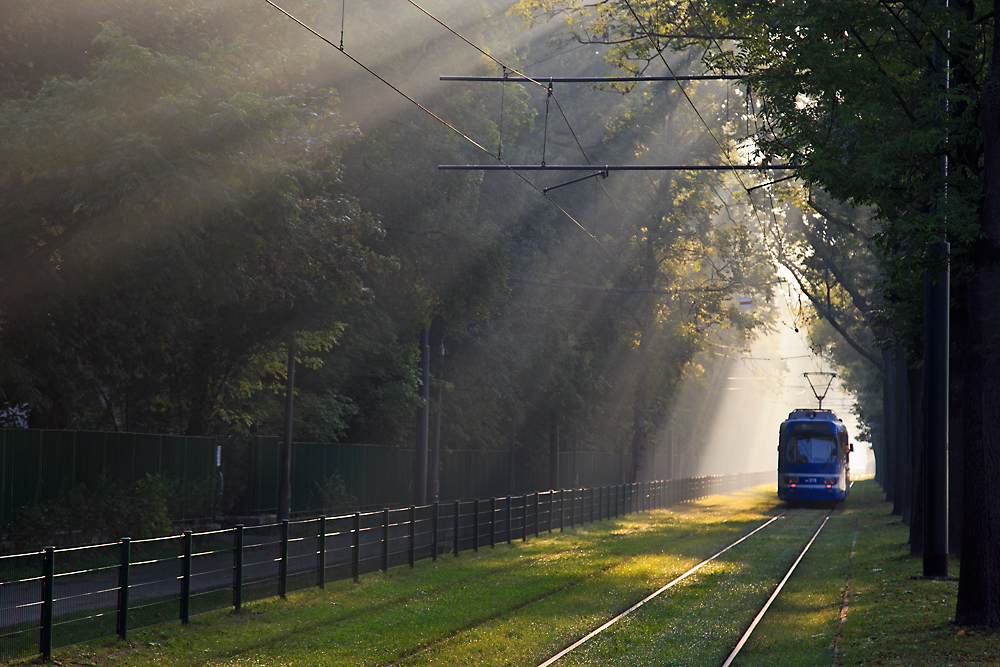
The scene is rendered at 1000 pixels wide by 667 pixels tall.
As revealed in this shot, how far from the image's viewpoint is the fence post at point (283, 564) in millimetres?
16016

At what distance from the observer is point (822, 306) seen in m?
44.5

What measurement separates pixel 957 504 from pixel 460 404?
2696 centimetres

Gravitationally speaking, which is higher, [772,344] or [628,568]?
[772,344]

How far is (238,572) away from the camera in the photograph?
48.5 ft

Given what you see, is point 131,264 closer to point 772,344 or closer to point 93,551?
point 93,551

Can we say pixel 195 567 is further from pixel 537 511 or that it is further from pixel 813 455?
pixel 813 455

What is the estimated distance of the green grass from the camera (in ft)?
38.8

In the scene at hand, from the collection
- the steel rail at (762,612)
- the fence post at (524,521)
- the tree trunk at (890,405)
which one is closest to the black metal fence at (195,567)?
the fence post at (524,521)

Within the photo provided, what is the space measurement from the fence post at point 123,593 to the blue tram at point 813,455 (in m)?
38.6

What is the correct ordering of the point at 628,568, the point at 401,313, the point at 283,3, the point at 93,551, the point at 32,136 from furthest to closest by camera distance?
the point at 401,313 < the point at 283,3 < the point at 628,568 < the point at 32,136 < the point at 93,551

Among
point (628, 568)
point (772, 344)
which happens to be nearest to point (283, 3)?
point (628, 568)

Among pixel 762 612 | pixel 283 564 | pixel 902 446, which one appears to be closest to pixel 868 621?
pixel 762 612

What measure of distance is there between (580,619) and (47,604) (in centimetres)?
647

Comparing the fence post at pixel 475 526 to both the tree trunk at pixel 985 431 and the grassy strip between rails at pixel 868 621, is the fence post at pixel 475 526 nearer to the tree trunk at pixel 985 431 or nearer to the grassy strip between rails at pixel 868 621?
Result: the grassy strip between rails at pixel 868 621
